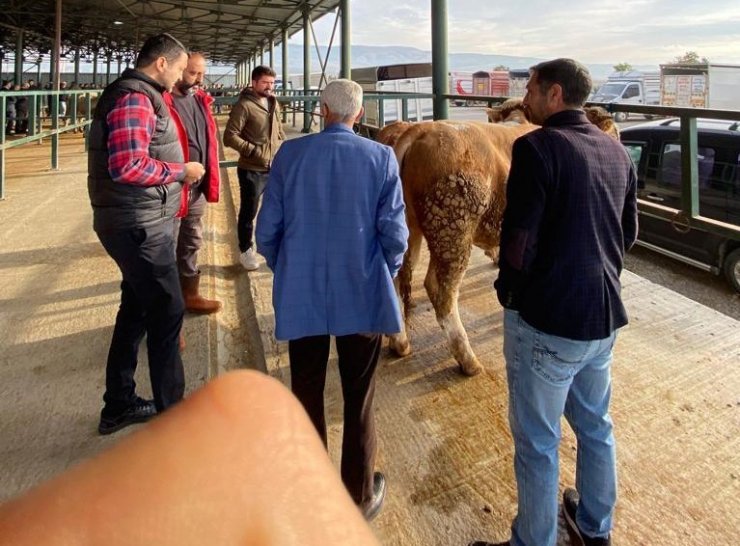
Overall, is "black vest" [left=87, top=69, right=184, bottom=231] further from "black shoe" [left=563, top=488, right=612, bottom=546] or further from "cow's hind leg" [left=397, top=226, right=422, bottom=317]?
"black shoe" [left=563, top=488, right=612, bottom=546]

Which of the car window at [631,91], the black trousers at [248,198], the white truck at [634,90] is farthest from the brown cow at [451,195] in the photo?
the car window at [631,91]

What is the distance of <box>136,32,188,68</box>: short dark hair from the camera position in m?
2.53

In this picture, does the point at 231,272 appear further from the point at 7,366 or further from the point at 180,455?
the point at 180,455

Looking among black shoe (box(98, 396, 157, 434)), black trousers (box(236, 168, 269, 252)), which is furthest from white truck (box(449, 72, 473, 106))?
black shoe (box(98, 396, 157, 434))

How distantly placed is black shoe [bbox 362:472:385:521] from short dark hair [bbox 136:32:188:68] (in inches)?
87.9

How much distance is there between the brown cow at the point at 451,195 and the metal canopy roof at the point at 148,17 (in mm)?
13621

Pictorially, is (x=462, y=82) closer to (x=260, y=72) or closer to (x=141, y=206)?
(x=260, y=72)

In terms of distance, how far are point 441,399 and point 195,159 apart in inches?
90.6

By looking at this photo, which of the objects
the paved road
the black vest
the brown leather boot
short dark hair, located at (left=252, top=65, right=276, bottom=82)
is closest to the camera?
the black vest

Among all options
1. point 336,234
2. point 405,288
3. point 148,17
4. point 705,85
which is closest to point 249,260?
point 405,288

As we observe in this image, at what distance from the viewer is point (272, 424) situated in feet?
2.04

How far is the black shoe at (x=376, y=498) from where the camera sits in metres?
2.30

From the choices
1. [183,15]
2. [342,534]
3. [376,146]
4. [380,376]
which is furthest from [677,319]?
[183,15]

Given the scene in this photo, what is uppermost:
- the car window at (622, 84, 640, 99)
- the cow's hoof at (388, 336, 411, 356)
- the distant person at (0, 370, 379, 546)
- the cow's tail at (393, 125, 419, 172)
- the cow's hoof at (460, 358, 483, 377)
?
the car window at (622, 84, 640, 99)
